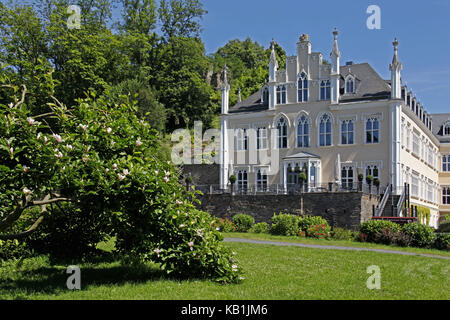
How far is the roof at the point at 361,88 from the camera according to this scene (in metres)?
39.0

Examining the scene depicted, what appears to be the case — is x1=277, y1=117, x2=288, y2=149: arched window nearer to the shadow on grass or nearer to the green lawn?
the green lawn

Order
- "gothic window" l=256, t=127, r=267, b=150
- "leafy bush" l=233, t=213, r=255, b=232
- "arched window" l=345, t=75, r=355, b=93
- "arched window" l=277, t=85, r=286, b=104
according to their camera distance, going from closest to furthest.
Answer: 1. "leafy bush" l=233, t=213, r=255, b=232
2. "arched window" l=345, t=75, r=355, b=93
3. "arched window" l=277, t=85, r=286, b=104
4. "gothic window" l=256, t=127, r=267, b=150

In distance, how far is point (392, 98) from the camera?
37500mm

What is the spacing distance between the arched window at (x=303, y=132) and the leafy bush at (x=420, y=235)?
16.5 meters

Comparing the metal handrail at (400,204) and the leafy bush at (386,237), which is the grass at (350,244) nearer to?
the leafy bush at (386,237)

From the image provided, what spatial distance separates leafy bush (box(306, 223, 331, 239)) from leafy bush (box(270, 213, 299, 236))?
2.50ft

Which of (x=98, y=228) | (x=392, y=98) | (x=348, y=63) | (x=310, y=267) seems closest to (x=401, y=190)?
(x=392, y=98)

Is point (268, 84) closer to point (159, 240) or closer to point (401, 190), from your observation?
point (401, 190)

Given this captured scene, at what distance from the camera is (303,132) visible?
4147 centimetres

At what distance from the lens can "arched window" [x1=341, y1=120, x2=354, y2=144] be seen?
39656 millimetres

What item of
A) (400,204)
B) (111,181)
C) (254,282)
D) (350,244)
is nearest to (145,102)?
(400,204)

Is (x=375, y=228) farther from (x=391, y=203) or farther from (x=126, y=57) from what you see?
(x=126, y=57)

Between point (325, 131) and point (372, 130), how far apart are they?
12.4 feet

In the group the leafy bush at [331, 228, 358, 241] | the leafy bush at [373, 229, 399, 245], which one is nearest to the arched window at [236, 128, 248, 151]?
the leafy bush at [331, 228, 358, 241]
